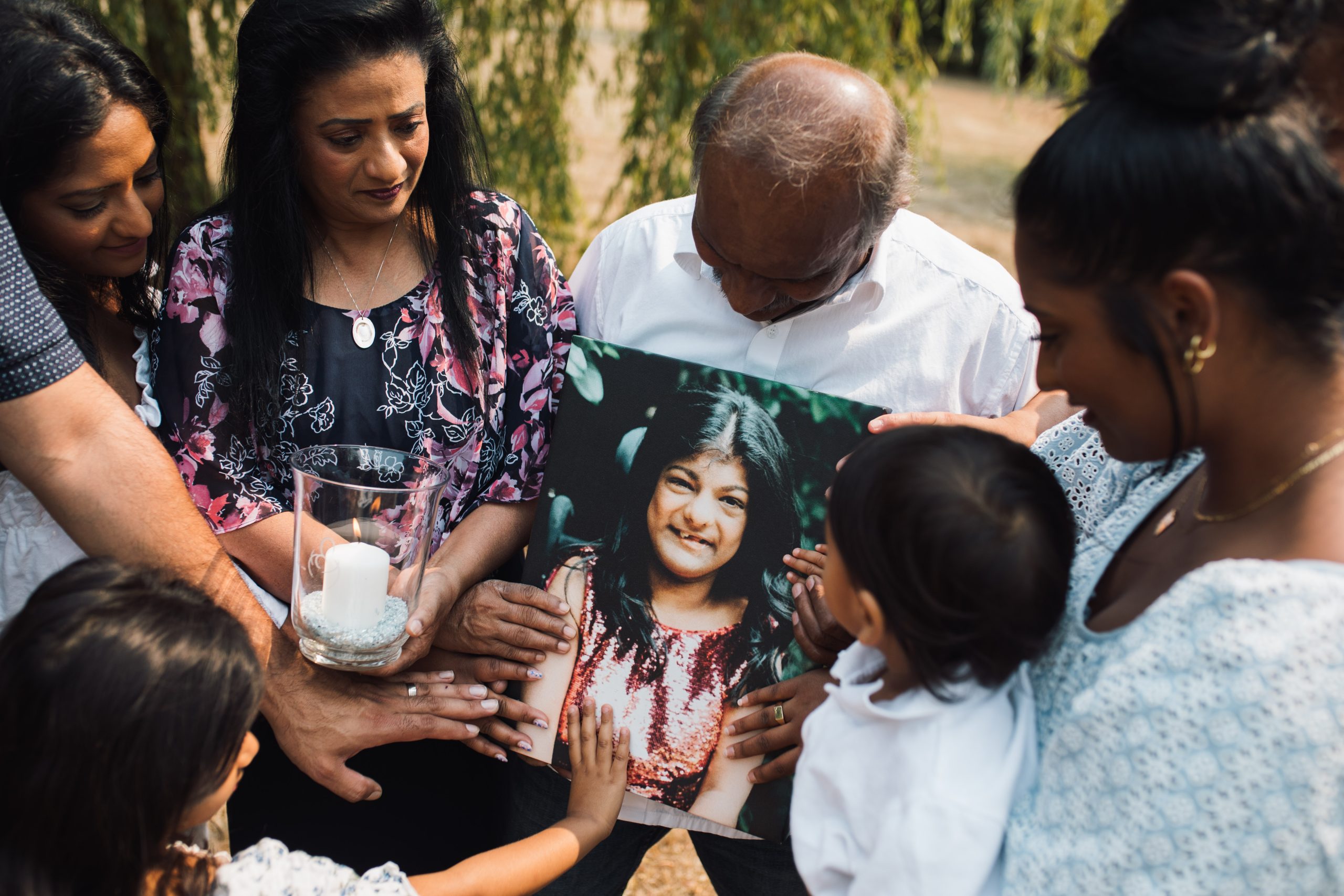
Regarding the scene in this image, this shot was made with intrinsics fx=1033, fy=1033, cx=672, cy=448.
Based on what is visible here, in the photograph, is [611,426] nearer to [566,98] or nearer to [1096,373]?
[1096,373]

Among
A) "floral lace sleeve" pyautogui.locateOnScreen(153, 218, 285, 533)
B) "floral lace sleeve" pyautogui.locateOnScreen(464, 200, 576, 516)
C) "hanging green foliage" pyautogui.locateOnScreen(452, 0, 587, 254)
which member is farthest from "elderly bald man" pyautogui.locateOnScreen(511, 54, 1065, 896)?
"hanging green foliage" pyautogui.locateOnScreen(452, 0, 587, 254)

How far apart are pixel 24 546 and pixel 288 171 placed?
0.80 m

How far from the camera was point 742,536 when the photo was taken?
72.3 inches

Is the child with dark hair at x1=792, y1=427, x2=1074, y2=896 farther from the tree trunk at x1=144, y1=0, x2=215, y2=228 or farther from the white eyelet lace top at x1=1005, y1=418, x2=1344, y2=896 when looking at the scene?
the tree trunk at x1=144, y1=0, x2=215, y2=228

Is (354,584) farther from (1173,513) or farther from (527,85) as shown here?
(527,85)

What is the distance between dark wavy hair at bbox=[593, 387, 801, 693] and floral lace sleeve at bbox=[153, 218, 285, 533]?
0.65 metres

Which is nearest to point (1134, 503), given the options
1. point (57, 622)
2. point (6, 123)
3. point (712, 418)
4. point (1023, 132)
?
point (712, 418)

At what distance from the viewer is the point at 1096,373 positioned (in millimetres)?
1223

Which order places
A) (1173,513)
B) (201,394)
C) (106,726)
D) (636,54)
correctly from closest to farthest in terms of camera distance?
1. (106,726)
2. (1173,513)
3. (201,394)
4. (636,54)

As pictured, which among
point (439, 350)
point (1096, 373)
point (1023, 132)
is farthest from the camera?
point (1023, 132)

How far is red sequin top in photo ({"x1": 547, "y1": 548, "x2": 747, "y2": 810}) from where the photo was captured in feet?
5.92

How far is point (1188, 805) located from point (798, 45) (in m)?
4.09

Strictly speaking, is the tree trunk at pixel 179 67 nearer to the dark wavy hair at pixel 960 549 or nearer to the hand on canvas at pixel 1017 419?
the hand on canvas at pixel 1017 419

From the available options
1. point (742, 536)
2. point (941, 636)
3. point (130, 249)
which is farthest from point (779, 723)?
point (130, 249)
